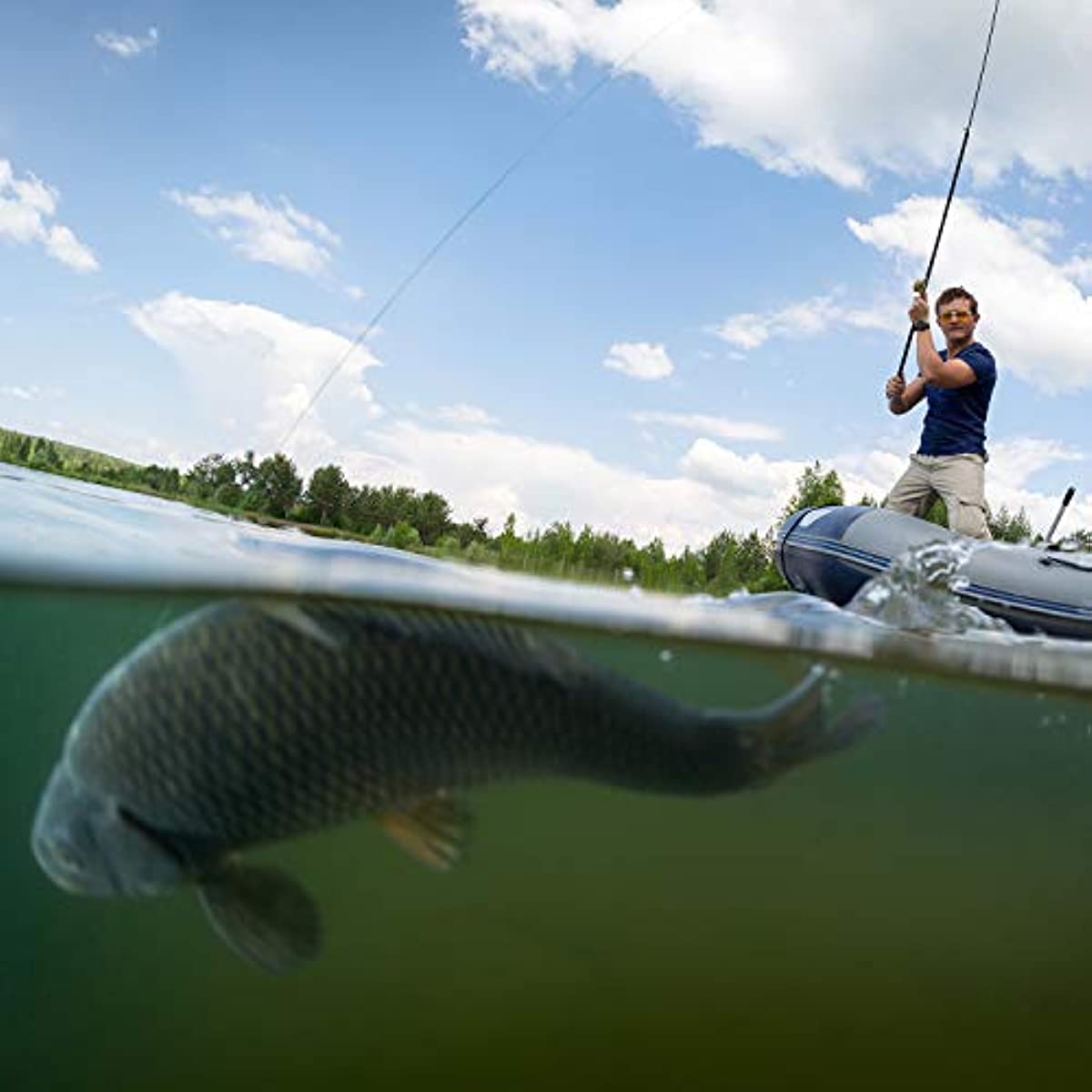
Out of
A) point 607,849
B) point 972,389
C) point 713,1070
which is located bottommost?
point 713,1070

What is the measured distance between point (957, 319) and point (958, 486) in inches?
43.0

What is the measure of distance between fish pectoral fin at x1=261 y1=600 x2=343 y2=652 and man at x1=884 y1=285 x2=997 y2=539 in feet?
18.7

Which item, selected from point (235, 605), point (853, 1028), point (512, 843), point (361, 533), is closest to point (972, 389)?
point (361, 533)

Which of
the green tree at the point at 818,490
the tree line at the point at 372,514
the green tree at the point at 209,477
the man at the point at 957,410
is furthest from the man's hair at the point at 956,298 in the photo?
the green tree at the point at 818,490

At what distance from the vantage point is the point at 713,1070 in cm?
314

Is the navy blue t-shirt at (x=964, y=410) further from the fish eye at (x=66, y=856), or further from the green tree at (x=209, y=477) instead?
the fish eye at (x=66, y=856)

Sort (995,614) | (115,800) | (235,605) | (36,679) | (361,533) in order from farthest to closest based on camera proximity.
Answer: (995,614), (361,533), (36,679), (235,605), (115,800)

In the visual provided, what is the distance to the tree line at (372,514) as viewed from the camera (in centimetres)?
494

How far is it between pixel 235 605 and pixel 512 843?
1.08 meters

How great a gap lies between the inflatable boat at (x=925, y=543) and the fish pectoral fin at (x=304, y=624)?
5.32 meters

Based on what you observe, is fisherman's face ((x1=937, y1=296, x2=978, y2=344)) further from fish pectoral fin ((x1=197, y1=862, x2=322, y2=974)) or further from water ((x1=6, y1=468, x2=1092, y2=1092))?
fish pectoral fin ((x1=197, y1=862, x2=322, y2=974))

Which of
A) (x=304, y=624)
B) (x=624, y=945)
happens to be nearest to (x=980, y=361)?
(x=624, y=945)

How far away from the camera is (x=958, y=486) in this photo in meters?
7.46

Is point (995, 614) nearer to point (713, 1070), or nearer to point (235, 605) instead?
point (713, 1070)
